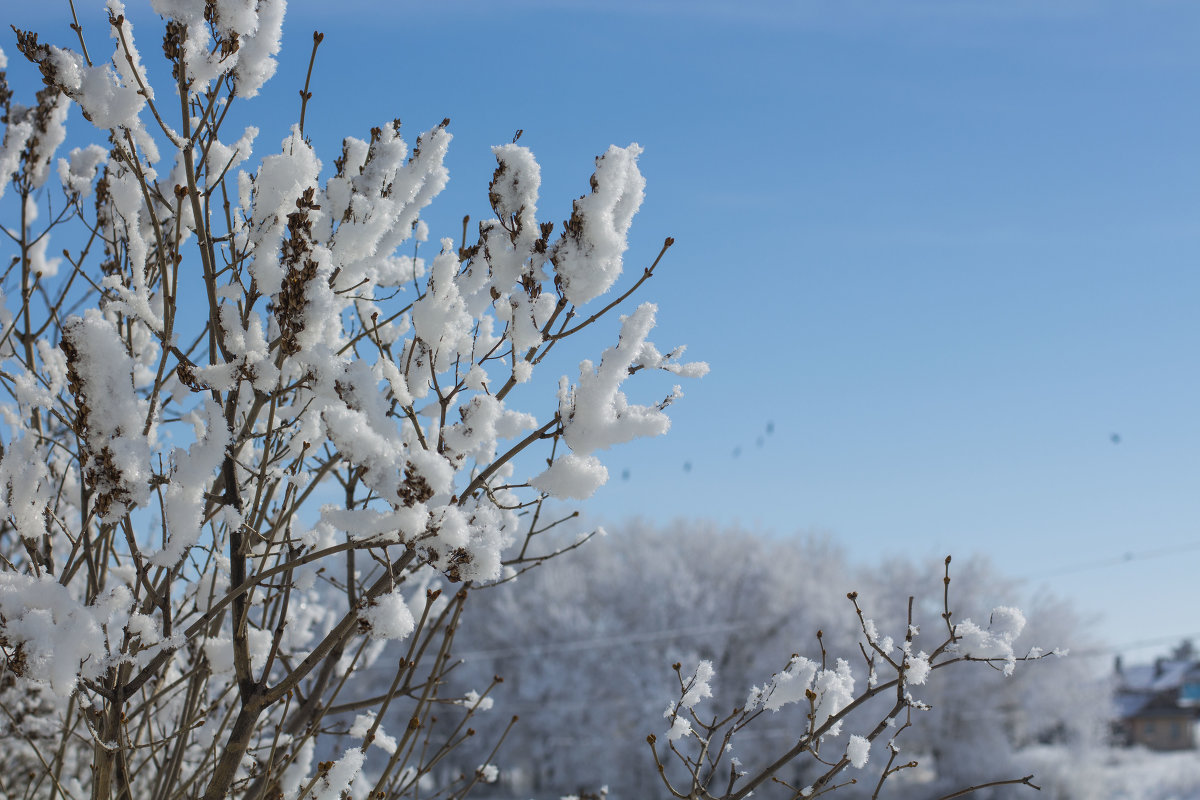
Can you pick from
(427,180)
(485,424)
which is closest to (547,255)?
(485,424)

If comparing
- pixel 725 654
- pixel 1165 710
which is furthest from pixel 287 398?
pixel 1165 710

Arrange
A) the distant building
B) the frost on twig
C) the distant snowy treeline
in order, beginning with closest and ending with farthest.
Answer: the frost on twig, the distant snowy treeline, the distant building

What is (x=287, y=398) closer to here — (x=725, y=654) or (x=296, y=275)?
(x=296, y=275)

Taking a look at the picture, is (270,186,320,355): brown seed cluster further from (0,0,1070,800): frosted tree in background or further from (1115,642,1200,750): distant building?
(1115,642,1200,750): distant building

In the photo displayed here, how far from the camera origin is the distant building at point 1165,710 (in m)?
40.1

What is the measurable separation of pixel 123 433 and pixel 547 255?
65 centimetres

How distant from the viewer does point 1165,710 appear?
4088 centimetres

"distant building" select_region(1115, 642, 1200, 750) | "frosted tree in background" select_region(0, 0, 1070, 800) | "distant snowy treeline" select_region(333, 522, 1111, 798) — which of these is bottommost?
"frosted tree in background" select_region(0, 0, 1070, 800)

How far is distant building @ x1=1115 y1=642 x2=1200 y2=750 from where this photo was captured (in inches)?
1577

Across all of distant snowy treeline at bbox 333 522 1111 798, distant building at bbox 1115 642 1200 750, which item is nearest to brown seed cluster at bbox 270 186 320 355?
distant snowy treeline at bbox 333 522 1111 798

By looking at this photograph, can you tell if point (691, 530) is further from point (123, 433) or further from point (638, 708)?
point (123, 433)

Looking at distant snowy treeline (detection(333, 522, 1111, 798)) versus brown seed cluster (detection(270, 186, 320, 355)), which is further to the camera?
distant snowy treeline (detection(333, 522, 1111, 798))

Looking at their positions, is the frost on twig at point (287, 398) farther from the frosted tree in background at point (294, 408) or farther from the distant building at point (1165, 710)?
the distant building at point (1165, 710)

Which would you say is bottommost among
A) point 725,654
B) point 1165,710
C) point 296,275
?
point 296,275
